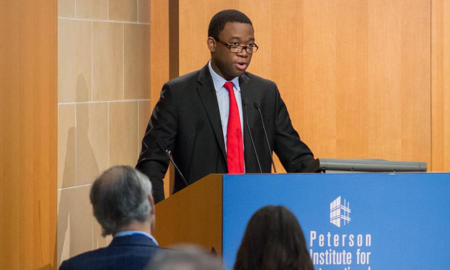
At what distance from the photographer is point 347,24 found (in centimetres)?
562

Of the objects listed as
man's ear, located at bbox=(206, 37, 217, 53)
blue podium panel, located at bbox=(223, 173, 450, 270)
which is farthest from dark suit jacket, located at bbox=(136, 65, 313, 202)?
blue podium panel, located at bbox=(223, 173, 450, 270)

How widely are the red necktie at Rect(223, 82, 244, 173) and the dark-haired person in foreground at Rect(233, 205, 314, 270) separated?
1651 millimetres

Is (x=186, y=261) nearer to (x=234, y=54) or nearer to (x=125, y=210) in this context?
(x=125, y=210)

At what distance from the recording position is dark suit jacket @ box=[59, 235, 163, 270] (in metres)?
2.12

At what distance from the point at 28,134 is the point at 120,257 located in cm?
192

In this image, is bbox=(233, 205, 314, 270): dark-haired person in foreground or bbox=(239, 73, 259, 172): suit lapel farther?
bbox=(239, 73, 259, 172): suit lapel

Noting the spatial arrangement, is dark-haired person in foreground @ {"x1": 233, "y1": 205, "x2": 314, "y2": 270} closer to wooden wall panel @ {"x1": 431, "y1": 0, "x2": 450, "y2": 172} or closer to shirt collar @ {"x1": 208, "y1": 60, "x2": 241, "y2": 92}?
shirt collar @ {"x1": 208, "y1": 60, "x2": 241, "y2": 92}

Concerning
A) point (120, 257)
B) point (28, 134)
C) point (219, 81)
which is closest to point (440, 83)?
point (219, 81)

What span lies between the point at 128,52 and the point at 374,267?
294 cm

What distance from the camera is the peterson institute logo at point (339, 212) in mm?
2875

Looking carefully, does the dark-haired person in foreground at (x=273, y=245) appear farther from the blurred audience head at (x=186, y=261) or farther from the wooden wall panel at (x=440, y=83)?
the wooden wall panel at (x=440, y=83)

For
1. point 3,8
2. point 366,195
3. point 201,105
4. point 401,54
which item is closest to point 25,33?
point 3,8

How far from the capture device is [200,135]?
3.88 m

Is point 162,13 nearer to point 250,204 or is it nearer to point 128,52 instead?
point 128,52
